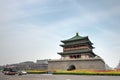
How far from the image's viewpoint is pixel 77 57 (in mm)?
51719

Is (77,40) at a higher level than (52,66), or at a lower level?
higher

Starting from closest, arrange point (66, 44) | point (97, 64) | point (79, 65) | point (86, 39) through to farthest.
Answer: point (97, 64) → point (79, 65) → point (86, 39) → point (66, 44)

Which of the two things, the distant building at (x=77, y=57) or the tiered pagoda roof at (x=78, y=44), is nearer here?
the distant building at (x=77, y=57)

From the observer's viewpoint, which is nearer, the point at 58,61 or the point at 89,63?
the point at 89,63

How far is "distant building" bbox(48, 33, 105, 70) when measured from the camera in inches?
1826

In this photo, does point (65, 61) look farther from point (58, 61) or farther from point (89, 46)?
point (89, 46)

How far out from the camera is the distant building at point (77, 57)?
46.4 m

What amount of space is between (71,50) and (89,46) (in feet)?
21.2

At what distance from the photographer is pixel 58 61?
52469 millimetres

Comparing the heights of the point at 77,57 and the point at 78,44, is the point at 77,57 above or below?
below

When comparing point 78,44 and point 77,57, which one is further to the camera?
point 78,44

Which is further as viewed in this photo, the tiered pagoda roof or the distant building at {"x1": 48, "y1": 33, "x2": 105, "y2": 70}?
the tiered pagoda roof

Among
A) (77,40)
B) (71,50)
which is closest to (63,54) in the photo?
(71,50)

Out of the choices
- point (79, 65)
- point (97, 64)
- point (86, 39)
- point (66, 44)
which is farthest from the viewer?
point (66, 44)
